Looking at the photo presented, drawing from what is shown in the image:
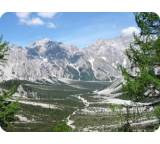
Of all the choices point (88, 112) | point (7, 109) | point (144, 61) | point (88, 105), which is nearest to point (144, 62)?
point (144, 61)

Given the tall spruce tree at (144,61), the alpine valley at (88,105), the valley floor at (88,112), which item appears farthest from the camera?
the alpine valley at (88,105)

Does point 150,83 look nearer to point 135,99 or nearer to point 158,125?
point 135,99

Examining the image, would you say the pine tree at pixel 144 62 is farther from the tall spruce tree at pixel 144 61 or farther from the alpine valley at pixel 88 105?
the alpine valley at pixel 88 105

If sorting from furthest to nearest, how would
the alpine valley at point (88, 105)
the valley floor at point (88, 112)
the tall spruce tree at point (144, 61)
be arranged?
the alpine valley at point (88, 105)
the valley floor at point (88, 112)
the tall spruce tree at point (144, 61)

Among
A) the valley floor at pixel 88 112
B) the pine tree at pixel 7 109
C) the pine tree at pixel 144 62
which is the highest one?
the pine tree at pixel 144 62

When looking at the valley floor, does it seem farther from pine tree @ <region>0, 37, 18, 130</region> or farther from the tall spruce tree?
the tall spruce tree

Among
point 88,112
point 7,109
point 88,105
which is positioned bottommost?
point 88,112

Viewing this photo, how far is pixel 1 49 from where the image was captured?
68.7 feet

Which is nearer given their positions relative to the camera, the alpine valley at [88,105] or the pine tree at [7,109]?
the pine tree at [7,109]

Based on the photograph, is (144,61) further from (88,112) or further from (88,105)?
(88,105)

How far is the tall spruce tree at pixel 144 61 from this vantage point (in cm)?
1647

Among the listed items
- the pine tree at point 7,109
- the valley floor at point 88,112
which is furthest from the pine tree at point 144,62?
the pine tree at point 7,109

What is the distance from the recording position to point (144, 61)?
56.7ft

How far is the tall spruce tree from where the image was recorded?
16469 millimetres
